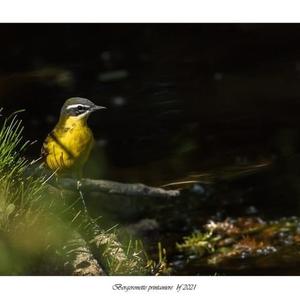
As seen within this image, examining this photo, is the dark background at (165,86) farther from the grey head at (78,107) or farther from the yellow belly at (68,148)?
the yellow belly at (68,148)

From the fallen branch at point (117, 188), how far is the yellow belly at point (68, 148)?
0.08 m

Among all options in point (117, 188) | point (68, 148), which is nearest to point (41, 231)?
point (68, 148)

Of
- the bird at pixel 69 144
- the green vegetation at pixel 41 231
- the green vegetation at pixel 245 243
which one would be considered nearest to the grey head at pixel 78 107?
the bird at pixel 69 144

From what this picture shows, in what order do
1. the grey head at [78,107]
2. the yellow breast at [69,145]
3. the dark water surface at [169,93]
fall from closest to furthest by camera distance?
1. the yellow breast at [69,145]
2. the grey head at [78,107]
3. the dark water surface at [169,93]

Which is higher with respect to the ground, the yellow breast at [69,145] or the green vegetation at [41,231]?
the yellow breast at [69,145]

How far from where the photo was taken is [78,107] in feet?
15.8

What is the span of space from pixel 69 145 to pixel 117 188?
486 millimetres

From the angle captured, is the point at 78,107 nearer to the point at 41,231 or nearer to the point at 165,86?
the point at 165,86

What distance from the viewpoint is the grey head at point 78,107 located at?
4789mm

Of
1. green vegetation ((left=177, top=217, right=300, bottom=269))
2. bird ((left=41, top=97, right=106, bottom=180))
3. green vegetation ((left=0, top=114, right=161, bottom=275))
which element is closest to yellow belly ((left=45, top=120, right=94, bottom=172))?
bird ((left=41, top=97, right=106, bottom=180))

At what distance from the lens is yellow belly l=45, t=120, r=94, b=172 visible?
465 cm
